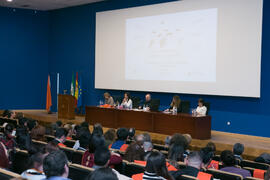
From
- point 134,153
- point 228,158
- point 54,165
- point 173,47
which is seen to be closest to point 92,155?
point 134,153

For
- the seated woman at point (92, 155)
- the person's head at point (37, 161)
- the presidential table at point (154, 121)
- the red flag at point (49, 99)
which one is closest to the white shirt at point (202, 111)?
the presidential table at point (154, 121)

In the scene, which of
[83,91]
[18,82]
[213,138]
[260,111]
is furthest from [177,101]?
[18,82]

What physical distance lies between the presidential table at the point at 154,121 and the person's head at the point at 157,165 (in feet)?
15.4

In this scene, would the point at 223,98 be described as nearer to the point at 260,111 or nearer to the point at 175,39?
the point at 260,111

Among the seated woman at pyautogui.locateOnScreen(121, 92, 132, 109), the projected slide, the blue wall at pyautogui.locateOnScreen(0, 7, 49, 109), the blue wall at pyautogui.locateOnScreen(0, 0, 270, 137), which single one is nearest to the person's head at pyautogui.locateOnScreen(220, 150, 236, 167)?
the projected slide

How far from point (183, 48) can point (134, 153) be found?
5.66m

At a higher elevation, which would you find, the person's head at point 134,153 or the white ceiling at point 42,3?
the white ceiling at point 42,3

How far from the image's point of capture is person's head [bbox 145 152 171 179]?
2859 millimetres

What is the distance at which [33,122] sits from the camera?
→ 6.43 metres

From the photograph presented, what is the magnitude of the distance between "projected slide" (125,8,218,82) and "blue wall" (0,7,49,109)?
4.59 meters

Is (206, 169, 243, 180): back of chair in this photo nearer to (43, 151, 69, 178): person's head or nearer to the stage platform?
(43, 151, 69, 178): person's head

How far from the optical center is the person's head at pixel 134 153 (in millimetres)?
4230

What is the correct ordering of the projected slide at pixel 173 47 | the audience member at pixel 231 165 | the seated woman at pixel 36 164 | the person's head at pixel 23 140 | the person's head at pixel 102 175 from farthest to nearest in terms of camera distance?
the projected slide at pixel 173 47
the person's head at pixel 23 140
the audience member at pixel 231 165
the seated woman at pixel 36 164
the person's head at pixel 102 175

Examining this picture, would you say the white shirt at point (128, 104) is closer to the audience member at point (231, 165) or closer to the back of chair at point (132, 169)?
the audience member at point (231, 165)
